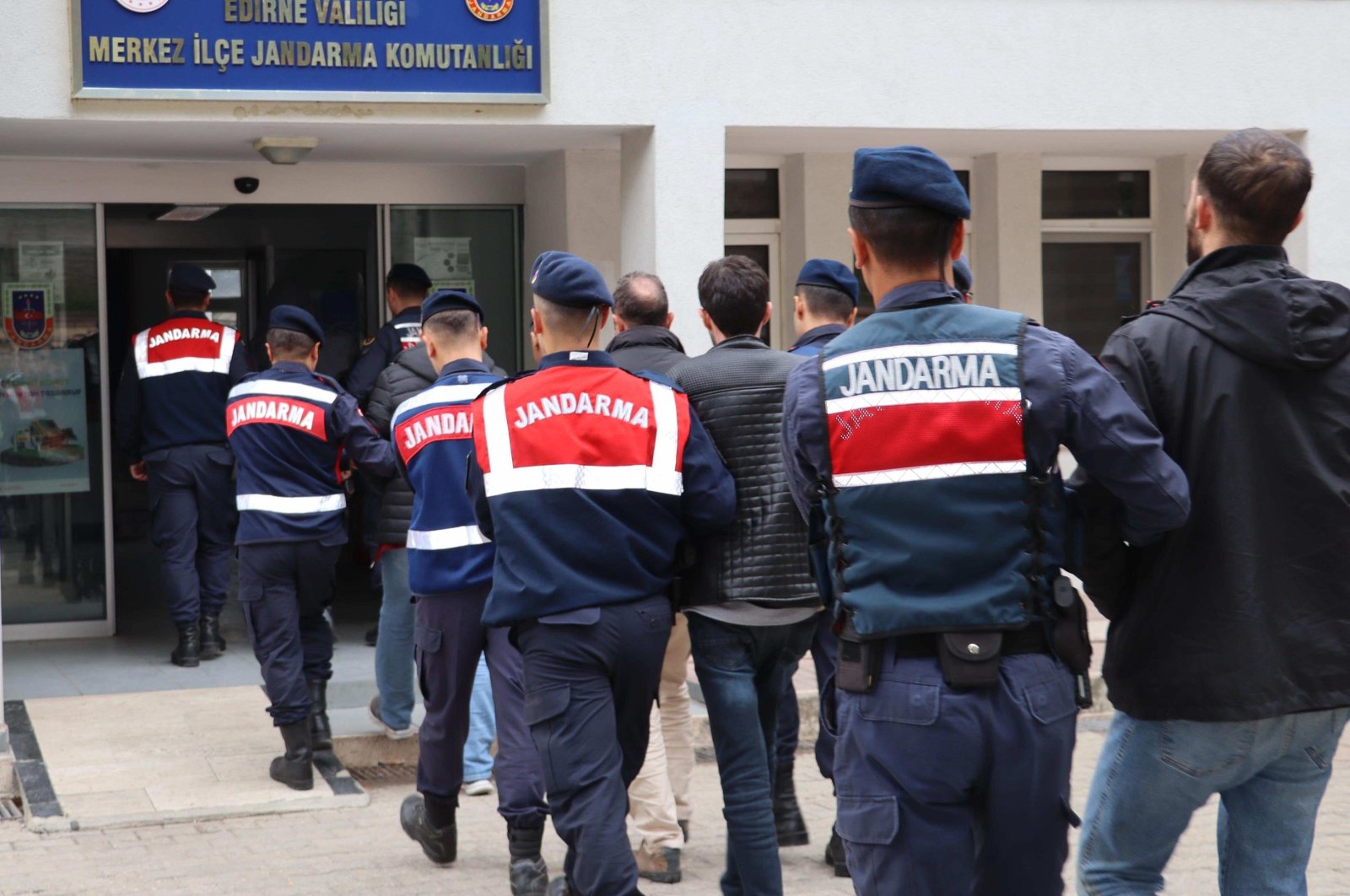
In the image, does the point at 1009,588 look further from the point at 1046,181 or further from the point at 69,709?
the point at 1046,181

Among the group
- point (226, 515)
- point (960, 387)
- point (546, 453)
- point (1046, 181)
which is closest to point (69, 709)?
point (226, 515)

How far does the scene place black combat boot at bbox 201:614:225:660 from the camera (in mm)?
9062

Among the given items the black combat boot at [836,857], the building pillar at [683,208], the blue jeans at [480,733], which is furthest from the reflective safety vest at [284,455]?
the black combat boot at [836,857]

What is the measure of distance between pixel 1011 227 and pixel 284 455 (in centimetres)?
569

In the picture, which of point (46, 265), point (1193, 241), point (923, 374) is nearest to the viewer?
point (923, 374)

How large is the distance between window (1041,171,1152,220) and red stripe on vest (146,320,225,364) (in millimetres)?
5576

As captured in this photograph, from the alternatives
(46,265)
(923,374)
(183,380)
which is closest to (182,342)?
(183,380)

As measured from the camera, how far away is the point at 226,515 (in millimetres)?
8961

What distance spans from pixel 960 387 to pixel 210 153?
685cm

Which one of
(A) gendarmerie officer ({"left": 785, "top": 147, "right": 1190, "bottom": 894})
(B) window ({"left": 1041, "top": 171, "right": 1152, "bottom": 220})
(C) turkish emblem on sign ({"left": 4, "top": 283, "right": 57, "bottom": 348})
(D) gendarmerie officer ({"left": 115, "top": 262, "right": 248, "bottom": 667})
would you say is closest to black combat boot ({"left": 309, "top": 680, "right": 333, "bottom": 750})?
(D) gendarmerie officer ({"left": 115, "top": 262, "right": 248, "bottom": 667})

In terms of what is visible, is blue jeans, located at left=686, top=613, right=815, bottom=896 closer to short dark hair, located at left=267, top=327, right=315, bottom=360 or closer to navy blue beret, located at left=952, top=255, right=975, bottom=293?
navy blue beret, located at left=952, top=255, right=975, bottom=293

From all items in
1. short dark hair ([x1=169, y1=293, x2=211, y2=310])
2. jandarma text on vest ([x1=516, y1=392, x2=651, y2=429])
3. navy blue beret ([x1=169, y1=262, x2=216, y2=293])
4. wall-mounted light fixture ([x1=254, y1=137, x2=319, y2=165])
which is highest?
wall-mounted light fixture ([x1=254, y1=137, x2=319, y2=165])

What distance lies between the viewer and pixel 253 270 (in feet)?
35.3

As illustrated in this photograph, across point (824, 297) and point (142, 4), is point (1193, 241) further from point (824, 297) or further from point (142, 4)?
point (142, 4)
